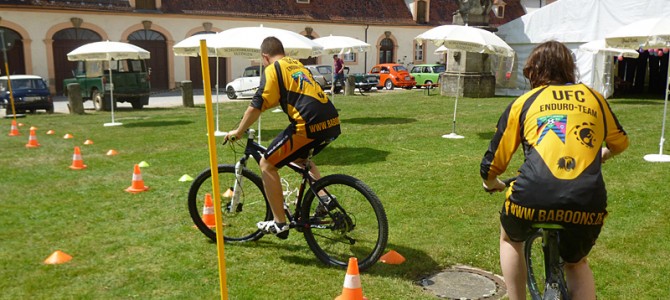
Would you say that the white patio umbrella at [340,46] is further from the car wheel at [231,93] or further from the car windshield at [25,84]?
the car windshield at [25,84]

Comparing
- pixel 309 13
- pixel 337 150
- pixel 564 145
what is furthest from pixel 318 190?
pixel 309 13

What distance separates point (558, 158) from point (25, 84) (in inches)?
839

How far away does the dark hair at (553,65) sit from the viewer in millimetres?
2883

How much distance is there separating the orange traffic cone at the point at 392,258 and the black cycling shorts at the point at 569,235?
6.12 feet

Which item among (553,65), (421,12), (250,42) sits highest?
(421,12)

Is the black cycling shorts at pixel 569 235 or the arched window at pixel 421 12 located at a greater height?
the arched window at pixel 421 12

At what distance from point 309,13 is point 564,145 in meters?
36.8

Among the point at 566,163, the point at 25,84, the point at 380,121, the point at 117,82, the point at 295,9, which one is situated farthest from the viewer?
the point at 295,9

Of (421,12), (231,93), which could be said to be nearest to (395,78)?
(231,93)

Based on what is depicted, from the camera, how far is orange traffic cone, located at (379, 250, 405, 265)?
15.5 feet

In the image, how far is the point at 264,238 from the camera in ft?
17.8

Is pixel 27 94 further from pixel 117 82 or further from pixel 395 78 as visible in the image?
pixel 395 78

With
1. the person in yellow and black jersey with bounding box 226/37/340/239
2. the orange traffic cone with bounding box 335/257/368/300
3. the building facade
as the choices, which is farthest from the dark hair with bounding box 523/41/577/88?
the building facade

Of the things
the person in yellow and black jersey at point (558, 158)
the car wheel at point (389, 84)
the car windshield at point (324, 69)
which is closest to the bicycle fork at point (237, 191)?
the person in yellow and black jersey at point (558, 158)
